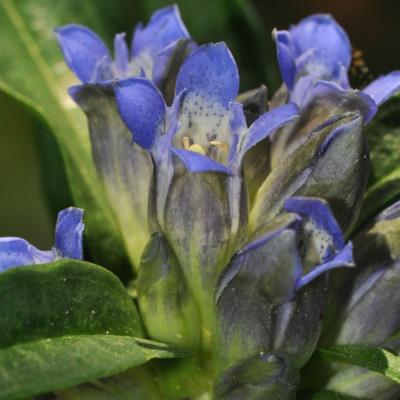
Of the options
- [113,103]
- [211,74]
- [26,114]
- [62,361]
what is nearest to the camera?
[62,361]

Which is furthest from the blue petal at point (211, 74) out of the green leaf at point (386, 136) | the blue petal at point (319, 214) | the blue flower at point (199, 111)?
the green leaf at point (386, 136)

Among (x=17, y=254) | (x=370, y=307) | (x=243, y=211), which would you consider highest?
(x=17, y=254)

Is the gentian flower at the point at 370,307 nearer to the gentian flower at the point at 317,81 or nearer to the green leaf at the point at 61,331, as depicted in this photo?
the gentian flower at the point at 317,81

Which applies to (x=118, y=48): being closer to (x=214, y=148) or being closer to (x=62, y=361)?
(x=214, y=148)

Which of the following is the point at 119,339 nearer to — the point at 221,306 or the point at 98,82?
the point at 221,306

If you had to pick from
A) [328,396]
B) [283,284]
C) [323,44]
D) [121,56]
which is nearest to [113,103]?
[121,56]

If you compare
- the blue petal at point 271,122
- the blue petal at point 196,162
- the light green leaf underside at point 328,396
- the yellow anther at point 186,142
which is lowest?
the light green leaf underside at point 328,396
